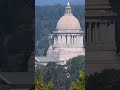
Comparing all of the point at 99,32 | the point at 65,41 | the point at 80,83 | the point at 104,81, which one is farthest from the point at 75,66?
the point at 99,32

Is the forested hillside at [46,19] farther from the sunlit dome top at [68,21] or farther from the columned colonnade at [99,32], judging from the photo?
the columned colonnade at [99,32]

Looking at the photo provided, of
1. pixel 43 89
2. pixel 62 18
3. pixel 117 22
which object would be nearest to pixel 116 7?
pixel 117 22

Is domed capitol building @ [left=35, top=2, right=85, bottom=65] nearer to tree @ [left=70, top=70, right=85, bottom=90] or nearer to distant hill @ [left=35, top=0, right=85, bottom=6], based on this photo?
distant hill @ [left=35, top=0, right=85, bottom=6]

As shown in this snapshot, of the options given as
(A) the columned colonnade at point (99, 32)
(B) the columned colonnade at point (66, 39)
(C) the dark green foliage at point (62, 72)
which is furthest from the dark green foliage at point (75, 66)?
(A) the columned colonnade at point (99, 32)

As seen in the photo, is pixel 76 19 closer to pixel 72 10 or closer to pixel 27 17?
pixel 72 10

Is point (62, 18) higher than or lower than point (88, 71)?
higher

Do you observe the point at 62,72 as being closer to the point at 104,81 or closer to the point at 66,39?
the point at 66,39
